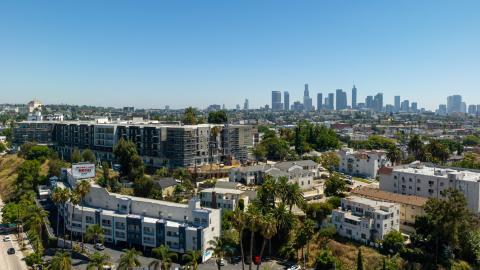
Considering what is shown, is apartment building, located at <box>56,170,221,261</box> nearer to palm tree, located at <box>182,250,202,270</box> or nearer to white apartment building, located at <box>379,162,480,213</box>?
palm tree, located at <box>182,250,202,270</box>

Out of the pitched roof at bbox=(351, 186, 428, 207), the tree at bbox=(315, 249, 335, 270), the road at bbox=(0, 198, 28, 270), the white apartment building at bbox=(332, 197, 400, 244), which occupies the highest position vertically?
the pitched roof at bbox=(351, 186, 428, 207)

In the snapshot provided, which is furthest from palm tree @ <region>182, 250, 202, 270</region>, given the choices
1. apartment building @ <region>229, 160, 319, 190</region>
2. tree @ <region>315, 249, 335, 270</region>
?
apartment building @ <region>229, 160, 319, 190</region>

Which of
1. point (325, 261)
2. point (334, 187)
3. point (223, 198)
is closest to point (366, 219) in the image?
point (325, 261)

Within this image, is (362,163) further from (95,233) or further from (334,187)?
(95,233)

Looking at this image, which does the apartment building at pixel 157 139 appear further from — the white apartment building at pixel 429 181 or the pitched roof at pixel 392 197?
the white apartment building at pixel 429 181

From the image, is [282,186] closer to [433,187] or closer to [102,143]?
[433,187]

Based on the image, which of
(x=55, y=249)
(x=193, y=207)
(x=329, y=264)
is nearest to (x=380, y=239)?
(x=329, y=264)
